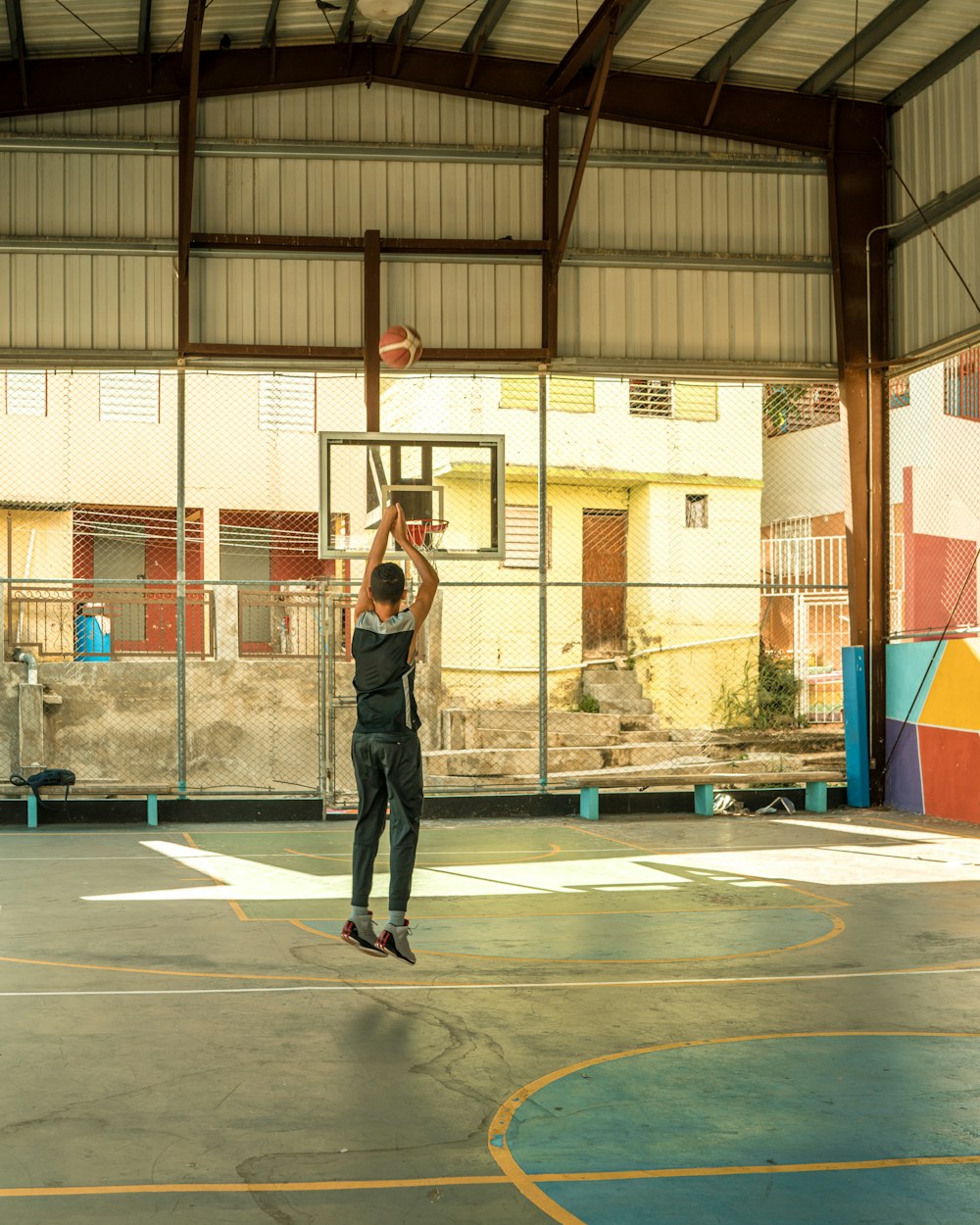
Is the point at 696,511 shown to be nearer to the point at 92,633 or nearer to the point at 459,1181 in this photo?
the point at 92,633

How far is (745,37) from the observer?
16.1 metres

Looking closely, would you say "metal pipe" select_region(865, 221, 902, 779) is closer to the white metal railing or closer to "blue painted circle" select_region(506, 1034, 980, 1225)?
the white metal railing

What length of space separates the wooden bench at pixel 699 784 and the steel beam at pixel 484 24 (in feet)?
29.0

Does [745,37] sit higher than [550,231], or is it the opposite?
[745,37]

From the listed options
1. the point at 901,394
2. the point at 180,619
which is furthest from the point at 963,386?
the point at 180,619

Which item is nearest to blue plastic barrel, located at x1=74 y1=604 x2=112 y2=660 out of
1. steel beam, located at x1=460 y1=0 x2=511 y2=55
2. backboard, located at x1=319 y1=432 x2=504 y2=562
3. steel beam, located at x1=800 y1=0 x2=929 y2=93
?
backboard, located at x1=319 y1=432 x2=504 y2=562

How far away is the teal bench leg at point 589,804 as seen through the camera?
16.4 m

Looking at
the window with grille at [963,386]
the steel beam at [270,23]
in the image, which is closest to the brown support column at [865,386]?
the window with grille at [963,386]

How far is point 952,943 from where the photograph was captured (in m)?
8.23

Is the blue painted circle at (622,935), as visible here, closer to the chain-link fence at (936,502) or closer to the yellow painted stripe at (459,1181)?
the yellow painted stripe at (459,1181)

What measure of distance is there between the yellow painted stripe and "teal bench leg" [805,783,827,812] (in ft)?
41.7

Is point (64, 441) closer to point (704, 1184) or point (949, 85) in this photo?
point (949, 85)

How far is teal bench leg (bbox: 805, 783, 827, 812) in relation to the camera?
16938 millimetres

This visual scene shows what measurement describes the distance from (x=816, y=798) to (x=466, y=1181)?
1337 cm
